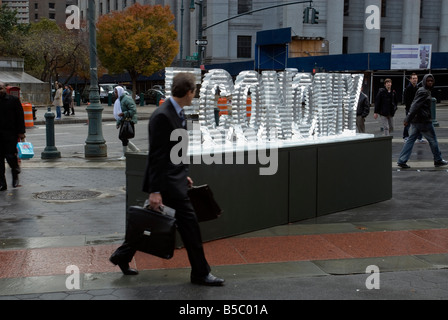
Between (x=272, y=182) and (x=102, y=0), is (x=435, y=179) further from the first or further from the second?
(x=102, y=0)

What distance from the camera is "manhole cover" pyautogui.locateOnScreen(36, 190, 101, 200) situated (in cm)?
947

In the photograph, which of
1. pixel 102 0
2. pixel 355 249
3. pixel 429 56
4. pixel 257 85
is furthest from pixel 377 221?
pixel 102 0

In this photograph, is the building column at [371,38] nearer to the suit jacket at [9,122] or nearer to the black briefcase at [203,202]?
the suit jacket at [9,122]

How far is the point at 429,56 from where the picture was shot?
154 ft

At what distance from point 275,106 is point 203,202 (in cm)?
275

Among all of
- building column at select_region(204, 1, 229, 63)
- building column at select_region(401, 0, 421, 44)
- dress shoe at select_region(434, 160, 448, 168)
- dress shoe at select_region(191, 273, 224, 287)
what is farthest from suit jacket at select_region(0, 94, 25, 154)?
building column at select_region(401, 0, 421, 44)

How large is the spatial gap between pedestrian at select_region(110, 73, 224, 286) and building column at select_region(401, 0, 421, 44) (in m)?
60.0

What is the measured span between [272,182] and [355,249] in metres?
1.38

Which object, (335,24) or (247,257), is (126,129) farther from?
(335,24)

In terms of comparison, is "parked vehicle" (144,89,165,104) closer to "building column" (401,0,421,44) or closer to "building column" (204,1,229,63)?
"building column" (204,1,229,63)

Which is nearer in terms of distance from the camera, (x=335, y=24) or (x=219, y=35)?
(x=335, y=24)

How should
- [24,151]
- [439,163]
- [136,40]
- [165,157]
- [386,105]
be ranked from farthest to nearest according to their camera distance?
[136,40] < [386,105] < [439,163] < [24,151] < [165,157]

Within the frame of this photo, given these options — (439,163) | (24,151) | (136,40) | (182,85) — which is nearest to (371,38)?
(136,40)

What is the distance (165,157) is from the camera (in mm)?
5000
